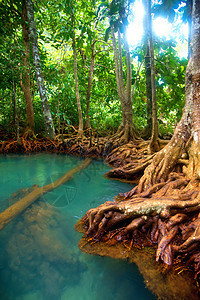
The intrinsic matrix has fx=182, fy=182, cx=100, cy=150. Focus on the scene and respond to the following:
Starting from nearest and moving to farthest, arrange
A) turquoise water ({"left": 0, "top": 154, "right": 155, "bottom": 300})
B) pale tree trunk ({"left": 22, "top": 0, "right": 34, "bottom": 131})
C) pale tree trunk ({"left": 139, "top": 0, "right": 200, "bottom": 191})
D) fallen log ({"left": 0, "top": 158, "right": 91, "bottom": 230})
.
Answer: turquoise water ({"left": 0, "top": 154, "right": 155, "bottom": 300}) < fallen log ({"left": 0, "top": 158, "right": 91, "bottom": 230}) < pale tree trunk ({"left": 139, "top": 0, "right": 200, "bottom": 191}) < pale tree trunk ({"left": 22, "top": 0, "right": 34, "bottom": 131})

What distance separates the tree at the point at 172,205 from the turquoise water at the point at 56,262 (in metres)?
0.34

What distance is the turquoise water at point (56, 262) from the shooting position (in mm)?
1655

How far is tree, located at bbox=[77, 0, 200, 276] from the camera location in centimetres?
191

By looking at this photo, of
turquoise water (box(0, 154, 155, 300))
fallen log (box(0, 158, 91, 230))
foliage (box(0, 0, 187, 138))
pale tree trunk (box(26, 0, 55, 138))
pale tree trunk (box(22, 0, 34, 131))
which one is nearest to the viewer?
turquoise water (box(0, 154, 155, 300))

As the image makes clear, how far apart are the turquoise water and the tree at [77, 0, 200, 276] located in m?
0.34

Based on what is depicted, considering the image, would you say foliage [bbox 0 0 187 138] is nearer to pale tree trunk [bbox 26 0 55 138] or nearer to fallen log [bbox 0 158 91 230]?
pale tree trunk [bbox 26 0 55 138]

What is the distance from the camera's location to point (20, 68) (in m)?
6.82

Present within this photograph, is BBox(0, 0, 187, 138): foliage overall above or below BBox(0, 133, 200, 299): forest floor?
above

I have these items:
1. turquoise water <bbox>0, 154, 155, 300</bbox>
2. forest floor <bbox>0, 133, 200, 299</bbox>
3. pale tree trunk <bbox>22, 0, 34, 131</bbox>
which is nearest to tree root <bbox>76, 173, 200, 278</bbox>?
forest floor <bbox>0, 133, 200, 299</bbox>

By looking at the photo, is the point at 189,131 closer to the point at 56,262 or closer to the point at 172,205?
the point at 172,205

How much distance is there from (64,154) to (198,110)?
5.93m

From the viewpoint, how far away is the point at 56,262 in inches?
77.5

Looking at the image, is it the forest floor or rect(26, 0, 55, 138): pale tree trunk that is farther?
rect(26, 0, 55, 138): pale tree trunk

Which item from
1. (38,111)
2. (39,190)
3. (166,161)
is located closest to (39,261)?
(39,190)
